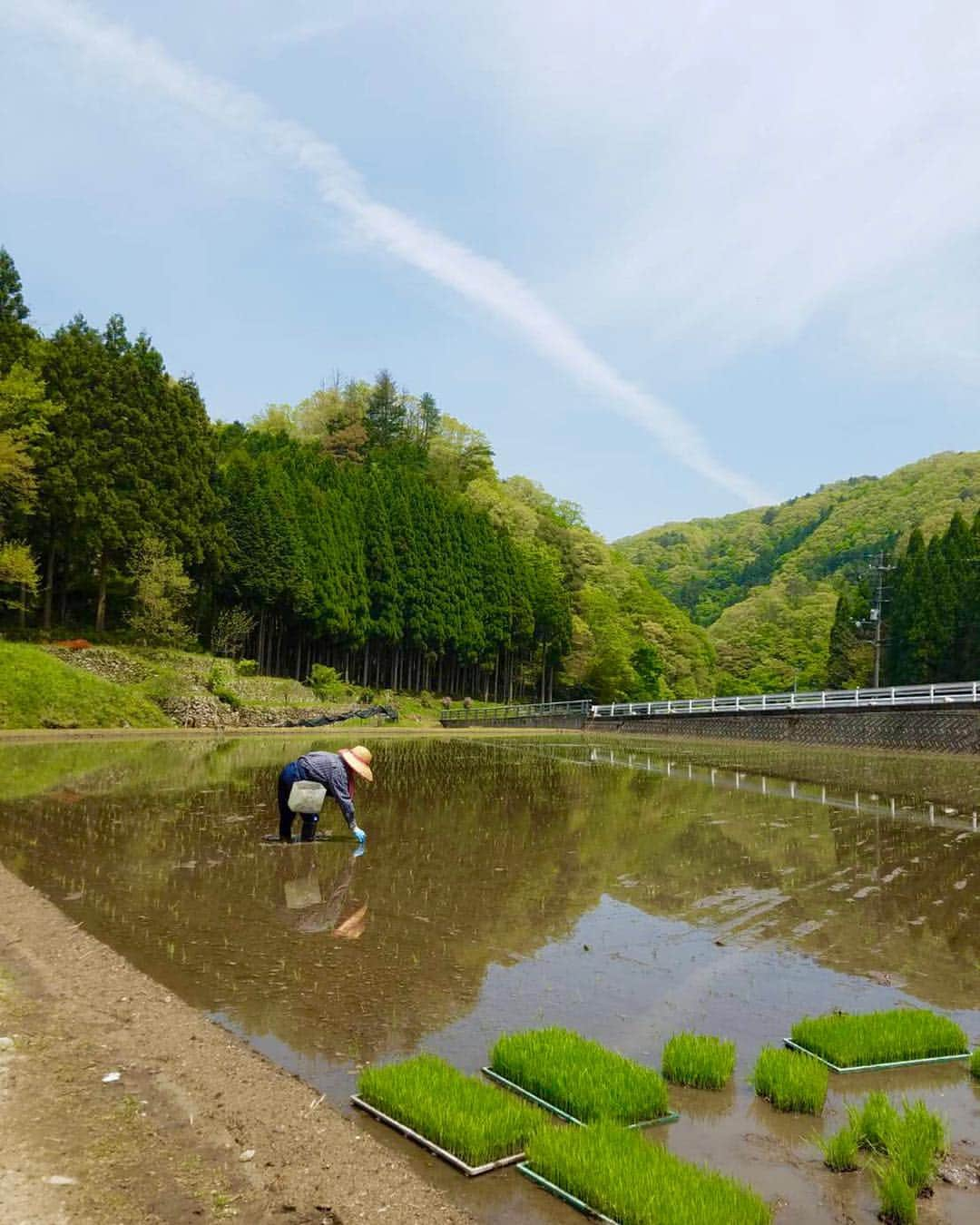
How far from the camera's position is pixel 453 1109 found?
12.2ft

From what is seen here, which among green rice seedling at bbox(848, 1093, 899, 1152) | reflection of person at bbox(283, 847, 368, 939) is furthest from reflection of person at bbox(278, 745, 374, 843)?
green rice seedling at bbox(848, 1093, 899, 1152)

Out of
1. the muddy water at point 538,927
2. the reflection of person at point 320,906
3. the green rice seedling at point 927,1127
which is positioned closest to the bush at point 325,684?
the muddy water at point 538,927

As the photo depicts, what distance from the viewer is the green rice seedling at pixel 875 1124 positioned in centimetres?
360

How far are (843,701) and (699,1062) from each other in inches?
1306

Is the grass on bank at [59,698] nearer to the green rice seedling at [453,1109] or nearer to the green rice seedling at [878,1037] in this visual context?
the green rice seedling at [453,1109]

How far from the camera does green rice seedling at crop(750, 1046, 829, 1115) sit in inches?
158

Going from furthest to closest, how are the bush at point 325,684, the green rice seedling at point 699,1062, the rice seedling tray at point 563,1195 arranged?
the bush at point 325,684, the green rice seedling at point 699,1062, the rice seedling tray at point 563,1195

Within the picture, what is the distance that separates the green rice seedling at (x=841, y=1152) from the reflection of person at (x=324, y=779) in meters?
6.77

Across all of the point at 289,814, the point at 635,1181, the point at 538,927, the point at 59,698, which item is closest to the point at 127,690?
the point at 59,698

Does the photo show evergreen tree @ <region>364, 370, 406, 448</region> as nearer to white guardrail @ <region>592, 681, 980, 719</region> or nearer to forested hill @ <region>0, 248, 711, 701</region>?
forested hill @ <region>0, 248, 711, 701</region>

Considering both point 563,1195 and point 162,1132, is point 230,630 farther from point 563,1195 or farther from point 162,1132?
point 563,1195

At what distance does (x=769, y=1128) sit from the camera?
3.87 metres

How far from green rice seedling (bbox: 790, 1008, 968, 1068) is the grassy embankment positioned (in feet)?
84.2

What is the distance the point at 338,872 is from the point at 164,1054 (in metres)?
4.41
